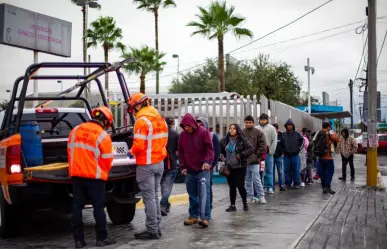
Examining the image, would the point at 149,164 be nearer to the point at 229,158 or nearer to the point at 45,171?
the point at 45,171

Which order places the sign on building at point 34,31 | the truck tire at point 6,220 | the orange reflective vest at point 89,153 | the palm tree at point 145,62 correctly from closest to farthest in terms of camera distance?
1. the orange reflective vest at point 89,153
2. the truck tire at point 6,220
3. the sign on building at point 34,31
4. the palm tree at point 145,62

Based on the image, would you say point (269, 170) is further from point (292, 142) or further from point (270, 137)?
point (292, 142)

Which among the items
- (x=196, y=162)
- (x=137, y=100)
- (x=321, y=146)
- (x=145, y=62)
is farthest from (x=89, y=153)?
(x=145, y=62)

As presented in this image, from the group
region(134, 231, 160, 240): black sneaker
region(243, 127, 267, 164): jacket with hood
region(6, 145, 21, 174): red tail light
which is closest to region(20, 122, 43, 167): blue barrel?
region(6, 145, 21, 174): red tail light

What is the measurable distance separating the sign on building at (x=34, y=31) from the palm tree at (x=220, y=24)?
51.1 feet

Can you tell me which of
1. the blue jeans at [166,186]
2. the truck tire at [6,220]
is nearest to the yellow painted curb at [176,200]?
the blue jeans at [166,186]

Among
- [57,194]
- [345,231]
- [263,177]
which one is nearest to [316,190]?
[263,177]

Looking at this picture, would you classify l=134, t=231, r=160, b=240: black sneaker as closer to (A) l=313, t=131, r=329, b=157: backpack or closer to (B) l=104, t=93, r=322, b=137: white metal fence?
(A) l=313, t=131, r=329, b=157: backpack

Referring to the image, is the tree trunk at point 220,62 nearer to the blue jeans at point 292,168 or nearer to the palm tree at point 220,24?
the palm tree at point 220,24

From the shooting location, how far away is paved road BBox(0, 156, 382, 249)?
273 inches

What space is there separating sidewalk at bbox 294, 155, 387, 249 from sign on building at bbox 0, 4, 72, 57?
348 inches

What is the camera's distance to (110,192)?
751cm

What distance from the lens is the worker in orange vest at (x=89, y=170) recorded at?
667 centimetres

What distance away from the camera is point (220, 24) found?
30922 mm
